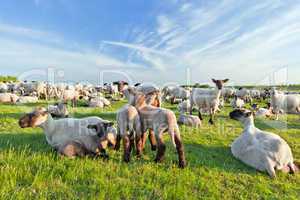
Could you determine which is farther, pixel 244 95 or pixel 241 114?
pixel 244 95

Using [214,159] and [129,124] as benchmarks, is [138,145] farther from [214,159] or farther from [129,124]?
[214,159]

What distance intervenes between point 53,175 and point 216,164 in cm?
431

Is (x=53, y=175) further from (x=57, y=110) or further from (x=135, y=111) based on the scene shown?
(x=57, y=110)

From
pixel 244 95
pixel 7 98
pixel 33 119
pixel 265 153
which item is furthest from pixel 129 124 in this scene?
pixel 244 95

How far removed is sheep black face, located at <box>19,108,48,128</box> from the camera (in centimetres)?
668

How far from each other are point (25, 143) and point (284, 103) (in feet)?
66.1

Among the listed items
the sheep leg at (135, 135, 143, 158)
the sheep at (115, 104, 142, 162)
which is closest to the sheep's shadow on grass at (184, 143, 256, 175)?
the sheep leg at (135, 135, 143, 158)

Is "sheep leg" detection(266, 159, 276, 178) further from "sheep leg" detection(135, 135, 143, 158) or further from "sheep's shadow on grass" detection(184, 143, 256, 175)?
"sheep leg" detection(135, 135, 143, 158)

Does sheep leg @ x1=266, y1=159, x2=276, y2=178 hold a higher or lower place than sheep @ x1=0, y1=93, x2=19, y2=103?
lower

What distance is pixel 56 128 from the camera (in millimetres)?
7023

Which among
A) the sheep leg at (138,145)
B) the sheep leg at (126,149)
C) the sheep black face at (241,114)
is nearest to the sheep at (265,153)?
the sheep black face at (241,114)

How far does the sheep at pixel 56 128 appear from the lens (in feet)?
21.9

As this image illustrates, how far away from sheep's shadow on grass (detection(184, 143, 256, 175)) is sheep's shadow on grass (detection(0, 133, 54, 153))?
157 inches

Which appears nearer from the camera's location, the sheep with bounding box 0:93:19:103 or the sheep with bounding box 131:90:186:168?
the sheep with bounding box 131:90:186:168
